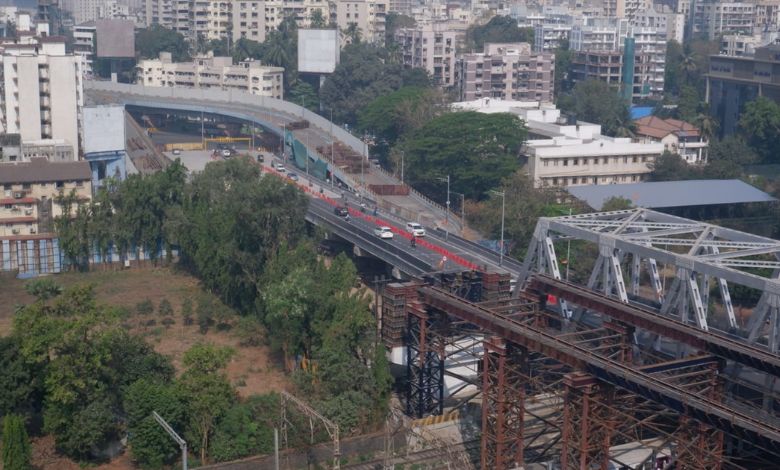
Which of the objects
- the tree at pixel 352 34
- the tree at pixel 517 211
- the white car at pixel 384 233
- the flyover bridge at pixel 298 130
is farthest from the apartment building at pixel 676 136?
the tree at pixel 352 34

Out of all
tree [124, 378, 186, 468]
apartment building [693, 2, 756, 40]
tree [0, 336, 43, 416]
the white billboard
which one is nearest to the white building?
the white billboard

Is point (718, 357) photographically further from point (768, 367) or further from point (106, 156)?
point (106, 156)

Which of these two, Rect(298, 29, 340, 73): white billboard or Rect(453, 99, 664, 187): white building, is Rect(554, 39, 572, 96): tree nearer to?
Rect(298, 29, 340, 73): white billboard

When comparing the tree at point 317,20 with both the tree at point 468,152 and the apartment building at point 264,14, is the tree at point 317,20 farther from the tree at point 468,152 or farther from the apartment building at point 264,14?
the tree at point 468,152

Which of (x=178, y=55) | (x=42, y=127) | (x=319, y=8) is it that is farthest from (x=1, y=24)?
(x=42, y=127)

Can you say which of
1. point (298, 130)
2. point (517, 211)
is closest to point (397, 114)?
point (298, 130)

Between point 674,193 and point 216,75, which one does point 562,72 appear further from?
point 674,193

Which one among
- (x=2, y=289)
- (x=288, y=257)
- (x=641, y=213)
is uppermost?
(x=641, y=213)
